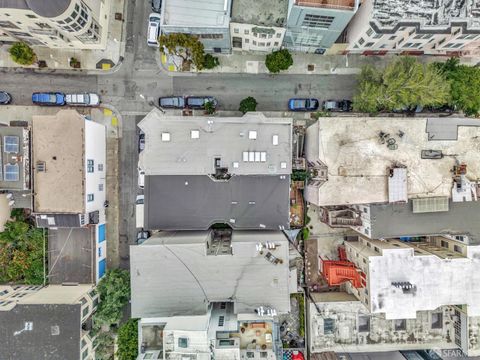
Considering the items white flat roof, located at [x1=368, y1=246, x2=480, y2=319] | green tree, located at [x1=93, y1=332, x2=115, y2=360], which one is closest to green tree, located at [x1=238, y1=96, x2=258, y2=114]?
white flat roof, located at [x1=368, y1=246, x2=480, y2=319]

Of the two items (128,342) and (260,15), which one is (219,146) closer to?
(260,15)

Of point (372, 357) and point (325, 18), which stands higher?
point (325, 18)

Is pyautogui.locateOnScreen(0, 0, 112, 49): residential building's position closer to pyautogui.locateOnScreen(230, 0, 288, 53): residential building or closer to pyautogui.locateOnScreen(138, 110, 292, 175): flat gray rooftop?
pyautogui.locateOnScreen(138, 110, 292, 175): flat gray rooftop

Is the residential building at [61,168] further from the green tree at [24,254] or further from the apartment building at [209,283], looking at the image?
the apartment building at [209,283]

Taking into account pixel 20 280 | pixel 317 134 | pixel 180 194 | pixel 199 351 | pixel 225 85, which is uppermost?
pixel 225 85

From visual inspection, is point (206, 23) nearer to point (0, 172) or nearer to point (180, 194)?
point (180, 194)

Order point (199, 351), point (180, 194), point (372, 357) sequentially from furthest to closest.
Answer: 1. point (372, 357)
2. point (180, 194)
3. point (199, 351)

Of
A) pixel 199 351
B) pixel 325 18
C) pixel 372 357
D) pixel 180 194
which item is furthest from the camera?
pixel 372 357

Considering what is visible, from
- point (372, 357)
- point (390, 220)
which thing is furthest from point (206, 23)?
point (372, 357)

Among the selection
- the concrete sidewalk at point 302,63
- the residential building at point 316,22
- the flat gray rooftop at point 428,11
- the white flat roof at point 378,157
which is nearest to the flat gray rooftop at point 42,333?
the white flat roof at point 378,157
